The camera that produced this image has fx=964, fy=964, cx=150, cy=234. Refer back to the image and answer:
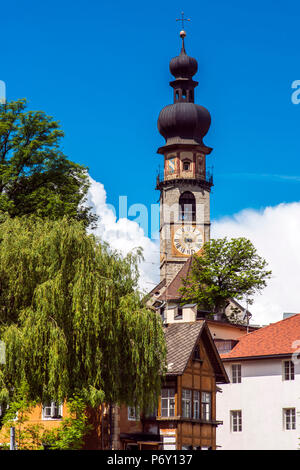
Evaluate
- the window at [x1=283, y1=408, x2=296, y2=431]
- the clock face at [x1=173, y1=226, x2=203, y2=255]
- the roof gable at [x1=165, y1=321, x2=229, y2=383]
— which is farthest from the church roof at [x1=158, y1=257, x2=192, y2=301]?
the roof gable at [x1=165, y1=321, x2=229, y2=383]

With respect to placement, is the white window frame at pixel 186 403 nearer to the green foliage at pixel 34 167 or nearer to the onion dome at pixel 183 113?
the green foliage at pixel 34 167

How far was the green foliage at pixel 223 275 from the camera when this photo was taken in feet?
263

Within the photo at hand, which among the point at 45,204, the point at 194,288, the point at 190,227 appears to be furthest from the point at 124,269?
the point at 190,227

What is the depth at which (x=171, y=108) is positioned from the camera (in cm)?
11044

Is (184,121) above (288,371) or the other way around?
above

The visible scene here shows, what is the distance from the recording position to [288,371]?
185 ft

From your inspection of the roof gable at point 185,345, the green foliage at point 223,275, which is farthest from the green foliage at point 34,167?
the green foliage at point 223,275

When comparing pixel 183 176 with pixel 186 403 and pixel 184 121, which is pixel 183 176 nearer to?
pixel 184 121

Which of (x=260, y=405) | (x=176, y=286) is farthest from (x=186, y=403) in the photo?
(x=176, y=286)

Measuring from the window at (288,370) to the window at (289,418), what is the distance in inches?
72.8

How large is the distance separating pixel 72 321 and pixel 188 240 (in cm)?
7126

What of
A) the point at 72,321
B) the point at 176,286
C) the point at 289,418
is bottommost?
the point at 289,418

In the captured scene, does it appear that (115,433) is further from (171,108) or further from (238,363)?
(171,108)

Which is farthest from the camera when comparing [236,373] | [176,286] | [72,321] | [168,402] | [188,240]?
[188,240]
